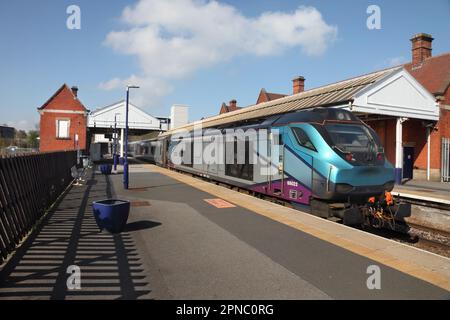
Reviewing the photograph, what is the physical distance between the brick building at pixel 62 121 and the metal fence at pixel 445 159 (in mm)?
30458

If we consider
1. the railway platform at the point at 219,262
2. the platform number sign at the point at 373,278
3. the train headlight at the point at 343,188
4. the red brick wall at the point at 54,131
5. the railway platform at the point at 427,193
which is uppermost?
the red brick wall at the point at 54,131

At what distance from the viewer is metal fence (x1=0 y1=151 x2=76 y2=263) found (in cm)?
564

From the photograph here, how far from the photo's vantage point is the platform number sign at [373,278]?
4555mm

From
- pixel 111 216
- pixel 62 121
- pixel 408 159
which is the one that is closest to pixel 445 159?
pixel 408 159

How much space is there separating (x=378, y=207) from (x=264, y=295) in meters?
5.76

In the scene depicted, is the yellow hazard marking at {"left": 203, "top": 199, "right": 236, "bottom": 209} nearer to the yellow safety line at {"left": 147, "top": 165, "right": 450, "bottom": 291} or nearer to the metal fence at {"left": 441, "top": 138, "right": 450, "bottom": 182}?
the yellow safety line at {"left": 147, "top": 165, "right": 450, "bottom": 291}

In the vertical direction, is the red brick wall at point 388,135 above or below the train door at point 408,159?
above

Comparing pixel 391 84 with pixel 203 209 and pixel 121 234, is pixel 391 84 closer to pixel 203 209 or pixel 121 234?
pixel 203 209

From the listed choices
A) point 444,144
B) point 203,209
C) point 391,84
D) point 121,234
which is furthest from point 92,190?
point 444,144

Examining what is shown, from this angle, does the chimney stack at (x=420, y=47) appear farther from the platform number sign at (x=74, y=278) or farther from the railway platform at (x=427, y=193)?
the platform number sign at (x=74, y=278)

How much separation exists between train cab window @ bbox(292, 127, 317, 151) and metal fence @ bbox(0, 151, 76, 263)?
21.9 ft

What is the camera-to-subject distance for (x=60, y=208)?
32.8 ft

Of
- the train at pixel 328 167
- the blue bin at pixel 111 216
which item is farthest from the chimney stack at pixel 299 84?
the blue bin at pixel 111 216

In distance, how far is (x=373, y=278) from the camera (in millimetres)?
4797
